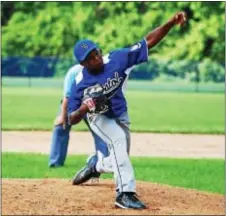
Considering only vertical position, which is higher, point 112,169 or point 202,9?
point 112,169

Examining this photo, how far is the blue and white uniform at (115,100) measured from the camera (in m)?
7.62

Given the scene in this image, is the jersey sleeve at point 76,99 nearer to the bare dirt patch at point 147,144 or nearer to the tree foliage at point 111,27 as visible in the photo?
the bare dirt patch at point 147,144

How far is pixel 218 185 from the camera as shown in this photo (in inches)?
447

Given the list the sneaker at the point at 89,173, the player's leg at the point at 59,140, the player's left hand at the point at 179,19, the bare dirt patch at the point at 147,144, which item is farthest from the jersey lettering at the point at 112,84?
the bare dirt patch at the point at 147,144

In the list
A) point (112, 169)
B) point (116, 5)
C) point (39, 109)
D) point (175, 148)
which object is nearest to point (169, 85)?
point (116, 5)

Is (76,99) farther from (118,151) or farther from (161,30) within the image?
(161,30)

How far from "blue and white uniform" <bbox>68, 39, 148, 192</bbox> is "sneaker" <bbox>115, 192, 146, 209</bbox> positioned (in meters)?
0.05

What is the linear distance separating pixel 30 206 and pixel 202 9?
32.9 metres

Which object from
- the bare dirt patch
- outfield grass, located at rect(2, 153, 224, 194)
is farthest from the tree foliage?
outfield grass, located at rect(2, 153, 224, 194)

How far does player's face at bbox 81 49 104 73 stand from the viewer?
751cm

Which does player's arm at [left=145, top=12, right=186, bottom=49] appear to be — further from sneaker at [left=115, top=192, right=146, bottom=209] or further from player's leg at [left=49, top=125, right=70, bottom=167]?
player's leg at [left=49, top=125, right=70, bottom=167]

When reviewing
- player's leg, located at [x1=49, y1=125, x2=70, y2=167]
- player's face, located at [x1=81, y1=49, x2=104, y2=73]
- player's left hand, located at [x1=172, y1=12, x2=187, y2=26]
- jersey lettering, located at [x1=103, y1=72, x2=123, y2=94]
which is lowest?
player's leg, located at [x1=49, y1=125, x2=70, y2=167]

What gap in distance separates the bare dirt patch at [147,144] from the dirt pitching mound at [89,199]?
19.5 ft

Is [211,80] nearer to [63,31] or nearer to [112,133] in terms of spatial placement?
[63,31]
